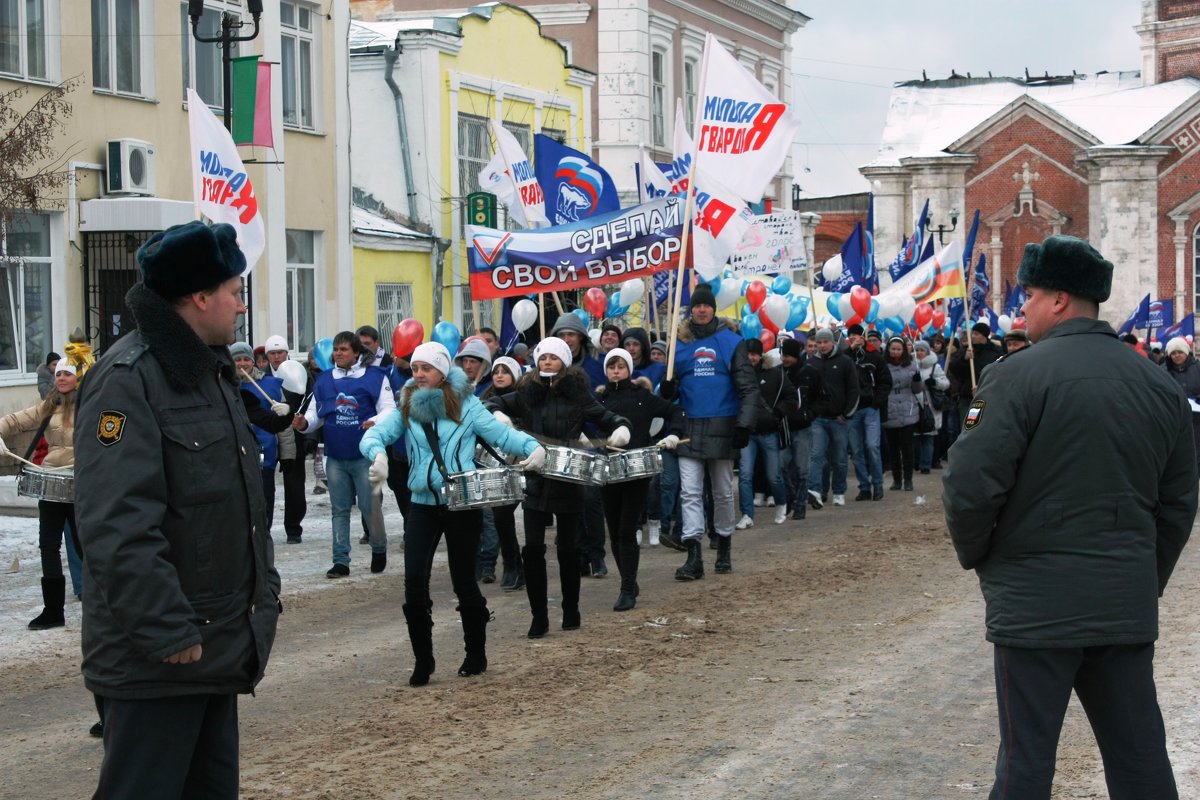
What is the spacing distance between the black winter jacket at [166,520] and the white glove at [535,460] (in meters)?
4.32

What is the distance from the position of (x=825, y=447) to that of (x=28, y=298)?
9.44m

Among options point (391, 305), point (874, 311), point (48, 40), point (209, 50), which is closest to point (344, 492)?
point (48, 40)

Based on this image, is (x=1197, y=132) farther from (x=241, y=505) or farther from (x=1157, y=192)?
(x=241, y=505)

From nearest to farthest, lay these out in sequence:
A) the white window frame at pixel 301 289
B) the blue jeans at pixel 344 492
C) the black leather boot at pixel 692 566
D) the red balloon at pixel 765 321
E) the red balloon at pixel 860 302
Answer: the black leather boot at pixel 692 566 → the blue jeans at pixel 344 492 → the red balloon at pixel 765 321 → the red balloon at pixel 860 302 → the white window frame at pixel 301 289

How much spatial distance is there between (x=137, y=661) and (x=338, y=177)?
852 inches

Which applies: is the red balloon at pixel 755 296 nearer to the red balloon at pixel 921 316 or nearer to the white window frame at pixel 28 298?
the red balloon at pixel 921 316

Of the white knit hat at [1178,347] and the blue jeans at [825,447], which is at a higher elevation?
the white knit hat at [1178,347]

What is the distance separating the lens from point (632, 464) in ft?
33.8

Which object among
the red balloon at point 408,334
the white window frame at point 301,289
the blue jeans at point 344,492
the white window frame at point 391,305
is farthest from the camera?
the white window frame at point 391,305

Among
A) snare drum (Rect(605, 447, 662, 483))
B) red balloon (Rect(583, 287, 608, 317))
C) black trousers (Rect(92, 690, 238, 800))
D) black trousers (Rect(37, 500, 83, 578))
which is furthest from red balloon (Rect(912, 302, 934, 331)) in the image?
black trousers (Rect(92, 690, 238, 800))

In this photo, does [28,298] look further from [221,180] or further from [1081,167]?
[1081,167]

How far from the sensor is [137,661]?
3.93 metres

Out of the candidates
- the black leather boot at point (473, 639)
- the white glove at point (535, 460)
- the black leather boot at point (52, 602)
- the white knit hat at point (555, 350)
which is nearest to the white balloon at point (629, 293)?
the white knit hat at point (555, 350)

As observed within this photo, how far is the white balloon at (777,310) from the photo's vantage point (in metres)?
21.8
